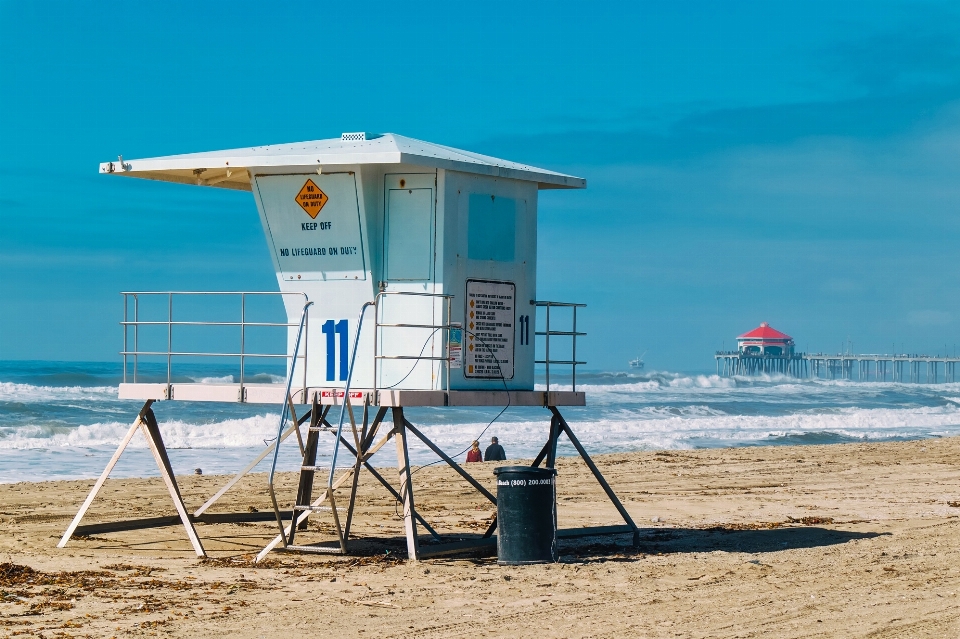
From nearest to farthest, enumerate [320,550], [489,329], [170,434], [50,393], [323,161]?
1. [323,161]
2. [320,550]
3. [489,329]
4. [170,434]
5. [50,393]

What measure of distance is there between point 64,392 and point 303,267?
43.7 meters

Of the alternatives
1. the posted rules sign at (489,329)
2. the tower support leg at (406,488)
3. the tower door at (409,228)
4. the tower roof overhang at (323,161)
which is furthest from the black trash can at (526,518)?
the tower roof overhang at (323,161)

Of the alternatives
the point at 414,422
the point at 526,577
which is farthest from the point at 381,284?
the point at 414,422

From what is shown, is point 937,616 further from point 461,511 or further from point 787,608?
point 461,511

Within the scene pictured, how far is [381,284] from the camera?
13055mm

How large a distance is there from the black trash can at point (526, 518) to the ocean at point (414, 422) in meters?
11.8

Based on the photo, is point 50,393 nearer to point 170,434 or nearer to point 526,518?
point 170,434

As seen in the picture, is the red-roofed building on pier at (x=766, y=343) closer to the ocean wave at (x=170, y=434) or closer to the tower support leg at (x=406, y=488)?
the ocean wave at (x=170, y=434)

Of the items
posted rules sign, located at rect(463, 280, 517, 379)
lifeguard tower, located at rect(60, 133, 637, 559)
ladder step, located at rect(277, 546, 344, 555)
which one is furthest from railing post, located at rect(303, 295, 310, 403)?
posted rules sign, located at rect(463, 280, 517, 379)

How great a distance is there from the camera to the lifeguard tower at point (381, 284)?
1280 centimetres

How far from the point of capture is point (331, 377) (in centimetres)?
1316

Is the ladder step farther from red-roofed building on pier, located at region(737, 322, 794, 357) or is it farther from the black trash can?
red-roofed building on pier, located at region(737, 322, 794, 357)

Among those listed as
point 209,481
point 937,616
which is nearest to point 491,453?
point 209,481

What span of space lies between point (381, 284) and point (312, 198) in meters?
1.22
